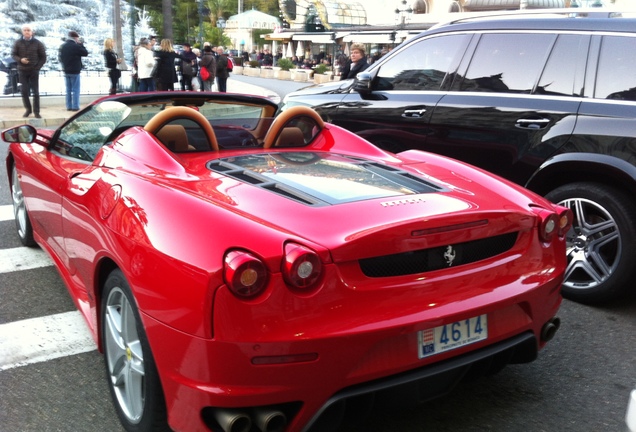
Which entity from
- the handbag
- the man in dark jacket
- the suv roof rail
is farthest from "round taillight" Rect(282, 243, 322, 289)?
the handbag

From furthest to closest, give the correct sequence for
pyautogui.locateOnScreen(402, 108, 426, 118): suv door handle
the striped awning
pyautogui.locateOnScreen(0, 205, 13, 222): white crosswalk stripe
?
the striped awning → pyautogui.locateOnScreen(0, 205, 13, 222): white crosswalk stripe → pyautogui.locateOnScreen(402, 108, 426, 118): suv door handle

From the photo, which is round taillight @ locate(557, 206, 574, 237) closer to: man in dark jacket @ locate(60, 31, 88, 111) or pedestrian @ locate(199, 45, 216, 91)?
man in dark jacket @ locate(60, 31, 88, 111)

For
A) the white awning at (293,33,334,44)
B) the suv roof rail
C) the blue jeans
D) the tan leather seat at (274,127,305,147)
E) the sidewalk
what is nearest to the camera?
the tan leather seat at (274,127,305,147)

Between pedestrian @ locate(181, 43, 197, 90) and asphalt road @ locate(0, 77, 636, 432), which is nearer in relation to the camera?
asphalt road @ locate(0, 77, 636, 432)

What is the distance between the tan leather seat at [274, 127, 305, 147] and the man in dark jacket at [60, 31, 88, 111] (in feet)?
45.1

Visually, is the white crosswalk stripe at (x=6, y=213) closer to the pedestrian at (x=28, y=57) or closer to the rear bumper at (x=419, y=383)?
the rear bumper at (x=419, y=383)

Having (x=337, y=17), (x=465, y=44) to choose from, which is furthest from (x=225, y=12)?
(x=465, y=44)

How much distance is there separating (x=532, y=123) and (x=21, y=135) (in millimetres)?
3537

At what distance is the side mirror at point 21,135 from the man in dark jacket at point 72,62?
12642 mm

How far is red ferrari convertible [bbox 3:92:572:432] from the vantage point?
7.50ft

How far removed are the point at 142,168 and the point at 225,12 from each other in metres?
112

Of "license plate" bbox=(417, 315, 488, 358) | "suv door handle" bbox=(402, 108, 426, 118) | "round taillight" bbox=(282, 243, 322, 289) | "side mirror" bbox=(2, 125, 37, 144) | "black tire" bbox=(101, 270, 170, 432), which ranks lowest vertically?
"black tire" bbox=(101, 270, 170, 432)

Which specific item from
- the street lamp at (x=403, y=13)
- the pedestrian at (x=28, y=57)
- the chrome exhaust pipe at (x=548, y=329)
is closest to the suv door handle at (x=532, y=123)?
the chrome exhaust pipe at (x=548, y=329)

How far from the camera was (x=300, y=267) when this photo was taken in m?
2.31
